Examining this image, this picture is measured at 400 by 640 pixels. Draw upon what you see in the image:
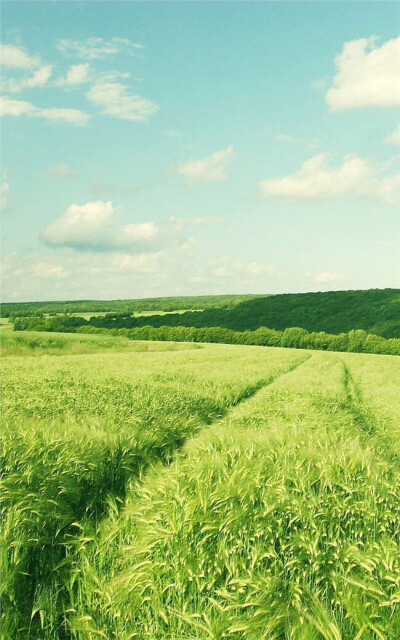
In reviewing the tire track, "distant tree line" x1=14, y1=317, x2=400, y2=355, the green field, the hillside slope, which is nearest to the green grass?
"distant tree line" x1=14, y1=317, x2=400, y2=355

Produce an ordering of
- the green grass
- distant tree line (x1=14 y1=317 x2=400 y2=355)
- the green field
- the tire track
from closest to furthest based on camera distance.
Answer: the green field, the tire track, the green grass, distant tree line (x1=14 y1=317 x2=400 y2=355)

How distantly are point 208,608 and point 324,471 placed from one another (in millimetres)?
1908

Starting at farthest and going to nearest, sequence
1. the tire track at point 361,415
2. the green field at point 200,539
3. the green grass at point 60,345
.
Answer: the green grass at point 60,345 < the tire track at point 361,415 < the green field at point 200,539

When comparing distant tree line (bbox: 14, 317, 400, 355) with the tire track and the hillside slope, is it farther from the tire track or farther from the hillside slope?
the tire track

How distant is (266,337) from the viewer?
252 ft

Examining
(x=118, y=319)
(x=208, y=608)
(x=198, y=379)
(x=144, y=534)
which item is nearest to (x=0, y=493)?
(x=144, y=534)

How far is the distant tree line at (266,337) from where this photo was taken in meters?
70.5

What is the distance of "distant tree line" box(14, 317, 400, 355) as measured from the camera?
7050 centimetres

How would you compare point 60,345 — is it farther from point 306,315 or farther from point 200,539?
point 306,315

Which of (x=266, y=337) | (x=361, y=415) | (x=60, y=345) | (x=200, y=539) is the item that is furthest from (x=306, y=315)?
(x=200, y=539)

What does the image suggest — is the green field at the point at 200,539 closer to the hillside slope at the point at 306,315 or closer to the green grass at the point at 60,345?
the green grass at the point at 60,345

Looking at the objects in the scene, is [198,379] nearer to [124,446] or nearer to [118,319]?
[124,446]

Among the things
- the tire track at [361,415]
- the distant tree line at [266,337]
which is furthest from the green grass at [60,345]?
the tire track at [361,415]

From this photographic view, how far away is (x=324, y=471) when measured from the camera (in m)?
4.61
